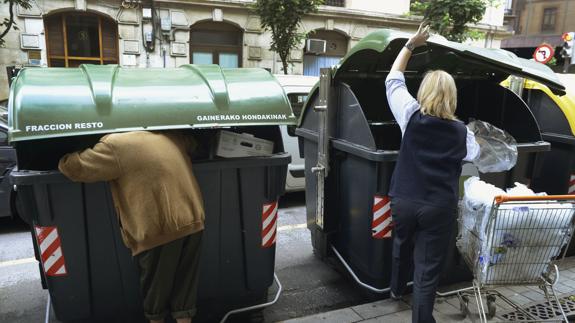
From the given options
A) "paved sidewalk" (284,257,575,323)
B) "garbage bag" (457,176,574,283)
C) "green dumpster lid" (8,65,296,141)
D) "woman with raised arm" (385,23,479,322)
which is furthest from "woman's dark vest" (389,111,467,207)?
"paved sidewalk" (284,257,575,323)

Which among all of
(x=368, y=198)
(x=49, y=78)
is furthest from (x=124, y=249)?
(x=368, y=198)

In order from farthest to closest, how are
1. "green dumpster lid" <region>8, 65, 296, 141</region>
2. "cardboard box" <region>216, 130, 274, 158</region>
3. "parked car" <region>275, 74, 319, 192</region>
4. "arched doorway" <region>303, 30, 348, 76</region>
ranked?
"arched doorway" <region>303, 30, 348, 76</region>
"parked car" <region>275, 74, 319, 192</region>
"cardboard box" <region>216, 130, 274, 158</region>
"green dumpster lid" <region>8, 65, 296, 141</region>

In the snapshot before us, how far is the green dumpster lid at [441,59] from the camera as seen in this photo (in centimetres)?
264

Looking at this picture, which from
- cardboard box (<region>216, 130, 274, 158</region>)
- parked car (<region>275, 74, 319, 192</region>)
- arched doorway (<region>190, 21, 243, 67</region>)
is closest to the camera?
cardboard box (<region>216, 130, 274, 158</region>)

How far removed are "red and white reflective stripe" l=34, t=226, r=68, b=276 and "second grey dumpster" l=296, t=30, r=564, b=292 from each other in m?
1.95

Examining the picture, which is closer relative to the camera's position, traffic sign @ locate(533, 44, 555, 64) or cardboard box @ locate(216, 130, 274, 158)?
cardboard box @ locate(216, 130, 274, 158)

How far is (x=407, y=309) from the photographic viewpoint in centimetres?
309

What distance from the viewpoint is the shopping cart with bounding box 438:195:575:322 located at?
2.51m

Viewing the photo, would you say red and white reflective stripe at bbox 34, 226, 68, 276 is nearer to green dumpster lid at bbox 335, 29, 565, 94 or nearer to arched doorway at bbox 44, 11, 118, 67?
green dumpster lid at bbox 335, 29, 565, 94

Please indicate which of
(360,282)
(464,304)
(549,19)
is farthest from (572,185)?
(549,19)

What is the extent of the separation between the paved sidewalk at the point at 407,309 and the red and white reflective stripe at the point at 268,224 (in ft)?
1.91

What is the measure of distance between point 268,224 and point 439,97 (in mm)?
1336

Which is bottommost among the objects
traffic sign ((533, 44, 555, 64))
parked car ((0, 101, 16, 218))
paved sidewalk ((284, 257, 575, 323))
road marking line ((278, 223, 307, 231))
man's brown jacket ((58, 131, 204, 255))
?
road marking line ((278, 223, 307, 231))

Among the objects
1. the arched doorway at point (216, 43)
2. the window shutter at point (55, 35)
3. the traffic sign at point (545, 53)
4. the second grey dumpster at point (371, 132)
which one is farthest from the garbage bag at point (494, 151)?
the window shutter at point (55, 35)
